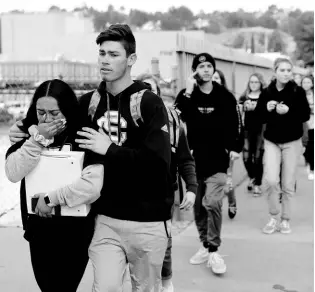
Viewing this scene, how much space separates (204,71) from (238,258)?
1.77 meters

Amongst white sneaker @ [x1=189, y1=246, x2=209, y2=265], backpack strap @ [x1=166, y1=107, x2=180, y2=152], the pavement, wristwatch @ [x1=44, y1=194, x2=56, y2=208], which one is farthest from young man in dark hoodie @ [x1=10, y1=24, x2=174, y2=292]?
white sneaker @ [x1=189, y1=246, x2=209, y2=265]

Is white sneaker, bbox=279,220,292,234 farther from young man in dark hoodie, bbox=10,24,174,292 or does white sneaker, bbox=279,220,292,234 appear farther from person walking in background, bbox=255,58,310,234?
young man in dark hoodie, bbox=10,24,174,292

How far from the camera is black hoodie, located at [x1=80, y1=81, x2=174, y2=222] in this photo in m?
3.02

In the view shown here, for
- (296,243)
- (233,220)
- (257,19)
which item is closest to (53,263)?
(296,243)

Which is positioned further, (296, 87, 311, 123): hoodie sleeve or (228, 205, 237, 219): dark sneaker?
(228, 205, 237, 219): dark sneaker

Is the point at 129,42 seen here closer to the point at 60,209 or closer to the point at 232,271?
the point at 60,209

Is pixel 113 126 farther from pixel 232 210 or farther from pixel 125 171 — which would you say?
pixel 232 210

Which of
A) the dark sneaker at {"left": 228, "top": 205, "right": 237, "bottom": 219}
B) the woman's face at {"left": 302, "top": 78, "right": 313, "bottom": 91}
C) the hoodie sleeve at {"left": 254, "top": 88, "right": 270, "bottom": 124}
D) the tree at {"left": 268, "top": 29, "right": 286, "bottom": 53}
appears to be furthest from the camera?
the tree at {"left": 268, "top": 29, "right": 286, "bottom": 53}

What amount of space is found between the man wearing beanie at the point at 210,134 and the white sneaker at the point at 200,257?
0.38 feet

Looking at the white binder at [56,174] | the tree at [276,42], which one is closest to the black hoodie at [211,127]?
the white binder at [56,174]

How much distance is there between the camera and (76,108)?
3.20 metres

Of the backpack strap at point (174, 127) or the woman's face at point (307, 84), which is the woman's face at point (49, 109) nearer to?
the backpack strap at point (174, 127)

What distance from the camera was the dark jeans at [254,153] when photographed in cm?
839

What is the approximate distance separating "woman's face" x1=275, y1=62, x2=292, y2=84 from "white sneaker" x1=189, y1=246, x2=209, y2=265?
6.81ft
